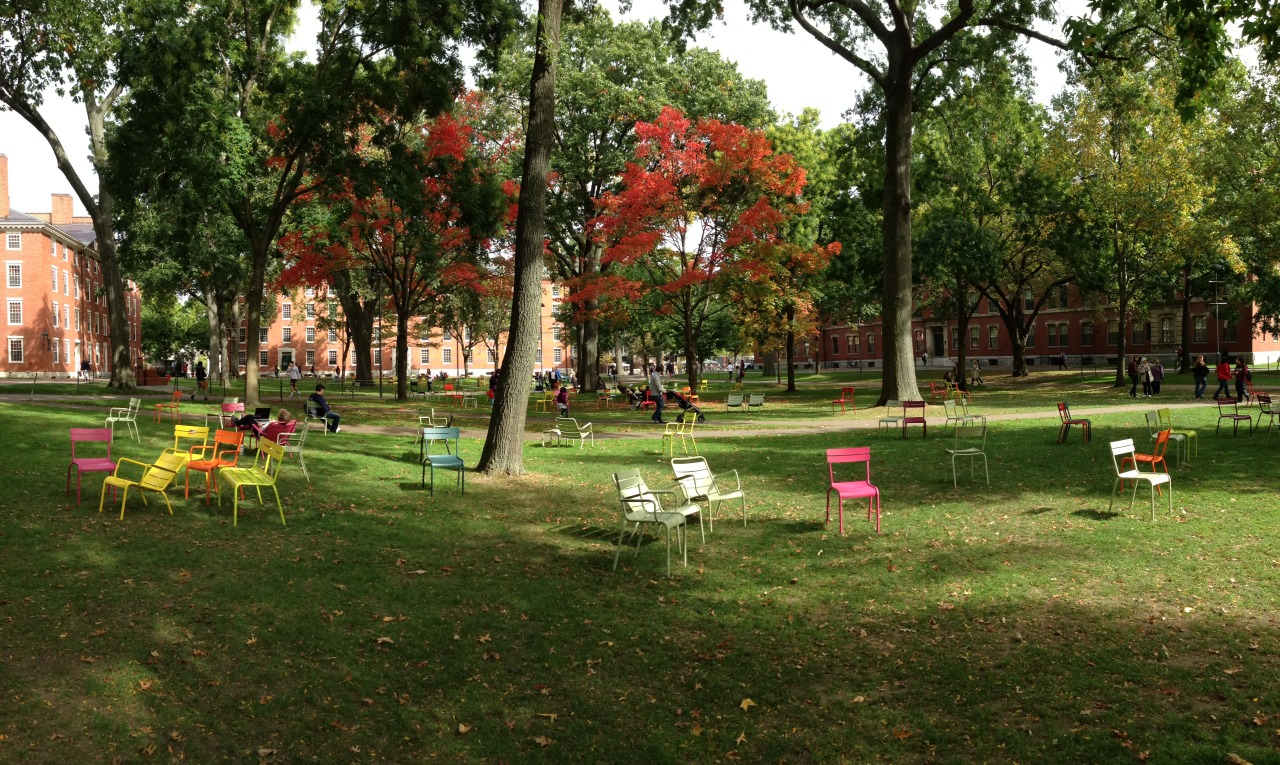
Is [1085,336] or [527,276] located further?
[1085,336]

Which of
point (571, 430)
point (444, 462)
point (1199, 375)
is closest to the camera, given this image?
point (444, 462)

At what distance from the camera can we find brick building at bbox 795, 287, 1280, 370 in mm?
58500

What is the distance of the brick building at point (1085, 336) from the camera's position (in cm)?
5850

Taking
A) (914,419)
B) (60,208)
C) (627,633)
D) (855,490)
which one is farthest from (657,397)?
(60,208)

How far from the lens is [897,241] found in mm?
25281

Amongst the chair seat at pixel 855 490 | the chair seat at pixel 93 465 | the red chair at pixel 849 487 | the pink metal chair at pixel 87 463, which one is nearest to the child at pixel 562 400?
the pink metal chair at pixel 87 463

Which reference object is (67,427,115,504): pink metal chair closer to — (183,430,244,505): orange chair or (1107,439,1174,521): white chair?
(183,430,244,505): orange chair

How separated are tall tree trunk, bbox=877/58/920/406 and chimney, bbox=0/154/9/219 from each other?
68686 millimetres

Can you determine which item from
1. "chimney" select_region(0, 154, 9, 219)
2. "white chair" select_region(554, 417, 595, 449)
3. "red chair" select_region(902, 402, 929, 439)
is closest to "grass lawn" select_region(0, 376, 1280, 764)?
"red chair" select_region(902, 402, 929, 439)

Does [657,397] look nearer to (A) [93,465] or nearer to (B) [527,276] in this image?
(B) [527,276]

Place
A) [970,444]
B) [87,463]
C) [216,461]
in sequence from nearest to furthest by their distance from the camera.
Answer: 1. [87,463]
2. [216,461]
3. [970,444]

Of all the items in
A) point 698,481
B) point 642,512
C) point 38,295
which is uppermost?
point 38,295

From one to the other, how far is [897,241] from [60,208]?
284 feet

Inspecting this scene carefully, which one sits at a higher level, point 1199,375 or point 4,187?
point 4,187
